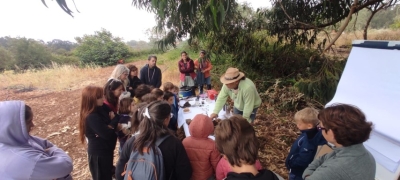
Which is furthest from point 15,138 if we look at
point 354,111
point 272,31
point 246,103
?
point 272,31

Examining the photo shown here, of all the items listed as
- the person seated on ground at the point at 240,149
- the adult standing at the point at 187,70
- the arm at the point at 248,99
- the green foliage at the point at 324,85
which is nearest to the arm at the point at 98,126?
the person seated on ground at the point at 240,149

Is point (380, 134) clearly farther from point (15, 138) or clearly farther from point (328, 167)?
point (15, 138)

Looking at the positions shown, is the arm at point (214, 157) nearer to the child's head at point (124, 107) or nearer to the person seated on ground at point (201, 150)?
the person seated on ground at point (201, 150)

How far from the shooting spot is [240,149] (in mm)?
1144

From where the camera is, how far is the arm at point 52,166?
1298 millimetres

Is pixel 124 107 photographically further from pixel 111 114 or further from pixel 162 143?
pixel 162 143

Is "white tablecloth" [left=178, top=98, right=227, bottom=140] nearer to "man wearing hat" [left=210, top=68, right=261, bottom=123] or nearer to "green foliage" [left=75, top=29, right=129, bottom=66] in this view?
"man wearing hat" [left=210, top=68, right=261, bottom=123]

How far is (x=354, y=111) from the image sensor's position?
1208 mm

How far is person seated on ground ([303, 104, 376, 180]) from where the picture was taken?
118 cm

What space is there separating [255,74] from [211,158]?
18.9ft

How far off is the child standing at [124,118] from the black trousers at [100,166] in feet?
1.12


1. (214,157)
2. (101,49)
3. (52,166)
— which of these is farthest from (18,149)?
(101,49)

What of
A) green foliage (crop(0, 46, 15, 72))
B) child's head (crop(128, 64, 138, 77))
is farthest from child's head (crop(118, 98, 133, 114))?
green foliage (crop(0, 46, 15, 72))

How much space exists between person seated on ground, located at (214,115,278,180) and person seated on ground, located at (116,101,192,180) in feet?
1.46
